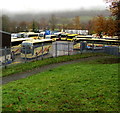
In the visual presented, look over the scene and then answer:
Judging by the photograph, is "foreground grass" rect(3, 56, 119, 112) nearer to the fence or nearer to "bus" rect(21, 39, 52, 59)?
the fence

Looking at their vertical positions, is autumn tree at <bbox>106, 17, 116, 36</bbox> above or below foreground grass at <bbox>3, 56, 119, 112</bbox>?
above

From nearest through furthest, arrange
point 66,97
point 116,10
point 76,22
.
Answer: point 66,97, point 116,10, point 76,22

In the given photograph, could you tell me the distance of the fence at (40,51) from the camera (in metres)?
15.8

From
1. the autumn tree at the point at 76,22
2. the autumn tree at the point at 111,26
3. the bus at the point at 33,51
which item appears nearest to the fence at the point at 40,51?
the bus at the point at 33,51

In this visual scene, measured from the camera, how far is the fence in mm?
15761

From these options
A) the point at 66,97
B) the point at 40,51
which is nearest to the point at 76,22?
the point at 40,51

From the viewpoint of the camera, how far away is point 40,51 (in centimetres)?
1934

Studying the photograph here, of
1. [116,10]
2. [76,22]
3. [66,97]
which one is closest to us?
[66,97]

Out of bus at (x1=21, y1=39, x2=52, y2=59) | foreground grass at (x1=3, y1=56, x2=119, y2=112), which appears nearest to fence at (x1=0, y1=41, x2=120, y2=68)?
bus at (x1=21, y1=39, x2=52, y2=59)

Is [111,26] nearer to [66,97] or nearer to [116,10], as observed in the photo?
[116,10]

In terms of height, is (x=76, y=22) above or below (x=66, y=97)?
above

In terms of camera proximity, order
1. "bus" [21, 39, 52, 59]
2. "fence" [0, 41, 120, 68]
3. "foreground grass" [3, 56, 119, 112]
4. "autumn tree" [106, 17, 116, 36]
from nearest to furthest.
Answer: "foreground grass" [3, 56, 119, 112] → "fence" [0, 41, 120, 68] → "autumn tree" [106, 17, 116, 36] → "bus" [21, 39, 52, 59]

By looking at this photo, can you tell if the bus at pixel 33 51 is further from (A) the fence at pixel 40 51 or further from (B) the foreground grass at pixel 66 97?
(B) the foreground grass at pixel 66 97

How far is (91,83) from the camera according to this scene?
8586 millimetres
